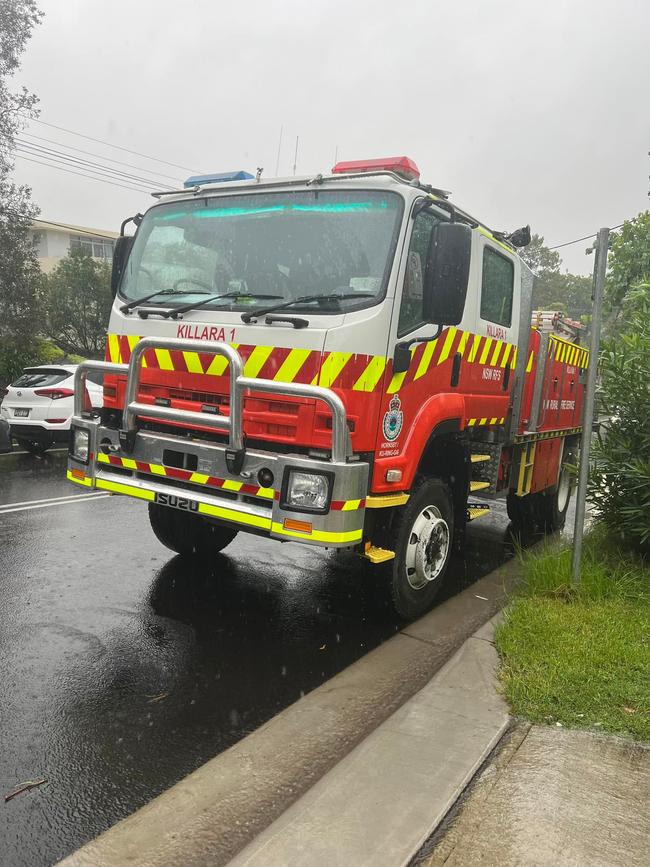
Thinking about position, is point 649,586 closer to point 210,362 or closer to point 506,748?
point 506,748

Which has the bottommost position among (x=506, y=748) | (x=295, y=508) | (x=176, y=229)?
(x=506, y=748)

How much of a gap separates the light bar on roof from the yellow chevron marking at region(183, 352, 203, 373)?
4.25 feet

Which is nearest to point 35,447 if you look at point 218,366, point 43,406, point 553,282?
point 43,406

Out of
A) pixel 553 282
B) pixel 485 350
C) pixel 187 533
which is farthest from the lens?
pixel 553 282

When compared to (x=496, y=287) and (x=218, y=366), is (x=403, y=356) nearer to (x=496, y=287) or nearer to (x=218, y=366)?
(x=218, y=366)

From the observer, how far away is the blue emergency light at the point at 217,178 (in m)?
4.60

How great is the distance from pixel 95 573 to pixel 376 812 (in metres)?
3.27

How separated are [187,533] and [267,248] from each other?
2.37 metres

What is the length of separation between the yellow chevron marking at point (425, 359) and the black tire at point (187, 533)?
79.7 inches

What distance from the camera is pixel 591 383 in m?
4.37

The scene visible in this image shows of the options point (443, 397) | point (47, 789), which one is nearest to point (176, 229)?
point (443, 397)

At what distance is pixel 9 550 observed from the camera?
5641mm

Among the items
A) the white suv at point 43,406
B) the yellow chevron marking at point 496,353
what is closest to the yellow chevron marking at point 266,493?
the yellow chevron marking at point 496,353

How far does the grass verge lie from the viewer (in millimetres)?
3217
